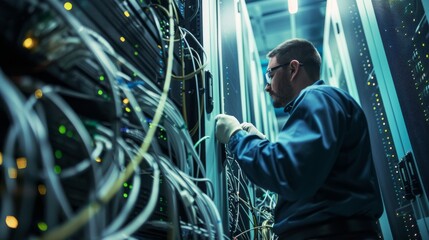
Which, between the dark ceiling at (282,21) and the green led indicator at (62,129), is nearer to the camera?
the green led indicator at (62,129)

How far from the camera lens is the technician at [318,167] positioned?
1.07 meters

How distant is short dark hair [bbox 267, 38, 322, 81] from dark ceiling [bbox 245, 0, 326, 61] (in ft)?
7.78

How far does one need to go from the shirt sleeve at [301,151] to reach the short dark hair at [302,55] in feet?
1.34

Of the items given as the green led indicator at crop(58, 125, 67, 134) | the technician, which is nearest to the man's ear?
the technician

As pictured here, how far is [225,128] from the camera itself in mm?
1259

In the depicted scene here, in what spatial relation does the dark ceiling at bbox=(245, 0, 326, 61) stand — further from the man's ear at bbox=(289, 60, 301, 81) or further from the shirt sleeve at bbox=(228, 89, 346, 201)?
the shirt sleeve at bbox=(228, 89, 346, 201)

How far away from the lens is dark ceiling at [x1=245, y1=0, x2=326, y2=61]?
3.96 metres

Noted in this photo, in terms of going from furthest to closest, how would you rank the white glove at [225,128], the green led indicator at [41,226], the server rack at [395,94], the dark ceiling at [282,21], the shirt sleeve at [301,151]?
the dark ceiling at [282,21] → the server rack at [395,94] → the white glove at [225,128] → the shirt sleeve at [301,151] → the green led indicator at [41,226]

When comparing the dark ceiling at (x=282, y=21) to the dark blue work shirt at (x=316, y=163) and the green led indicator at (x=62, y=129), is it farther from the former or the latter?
the green led indicator at (x=62, y=129)

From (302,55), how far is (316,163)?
28.2 inches

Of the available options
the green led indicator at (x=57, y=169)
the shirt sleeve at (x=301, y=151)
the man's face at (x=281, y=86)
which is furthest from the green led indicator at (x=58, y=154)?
the man's face at (x=281, y=86)

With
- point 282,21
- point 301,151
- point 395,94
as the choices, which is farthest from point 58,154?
point 282,21

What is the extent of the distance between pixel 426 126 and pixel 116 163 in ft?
4.99

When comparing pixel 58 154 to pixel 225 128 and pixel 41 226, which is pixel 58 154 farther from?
pixel 225 128
